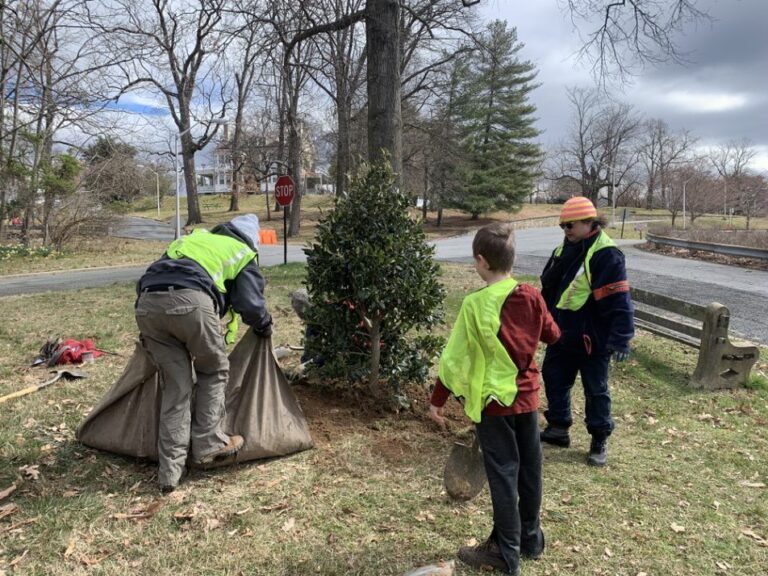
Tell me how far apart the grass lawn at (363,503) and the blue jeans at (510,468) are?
0.90 ft

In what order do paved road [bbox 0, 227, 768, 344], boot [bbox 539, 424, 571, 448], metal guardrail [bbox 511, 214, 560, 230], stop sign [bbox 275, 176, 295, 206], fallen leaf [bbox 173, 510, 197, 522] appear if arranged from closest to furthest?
fallen leaf [bbox 173, 510, 197, 522] < boot [bbox 539, 424, 571, 448] < paved road [bbox 0, 227, 768, 344] < stop sign [bbox 275, 176, 295, 206] < metal guardrail [bbox 511, 214, 560, 230]

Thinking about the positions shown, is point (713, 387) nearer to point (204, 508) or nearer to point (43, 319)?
point (204, 508)

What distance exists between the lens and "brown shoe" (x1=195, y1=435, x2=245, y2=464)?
339cm

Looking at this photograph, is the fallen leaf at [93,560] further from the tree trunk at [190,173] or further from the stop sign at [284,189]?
the tree trunk at [190,173]

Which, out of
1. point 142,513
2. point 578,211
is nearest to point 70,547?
point 142,513

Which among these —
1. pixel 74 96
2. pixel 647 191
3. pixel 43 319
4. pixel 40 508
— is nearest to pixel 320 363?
pixel 40 508

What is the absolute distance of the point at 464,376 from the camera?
2.52 m

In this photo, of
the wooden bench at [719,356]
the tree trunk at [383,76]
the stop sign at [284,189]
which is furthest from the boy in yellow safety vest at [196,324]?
the stop sign at [284,189]

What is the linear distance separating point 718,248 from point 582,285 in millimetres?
15546

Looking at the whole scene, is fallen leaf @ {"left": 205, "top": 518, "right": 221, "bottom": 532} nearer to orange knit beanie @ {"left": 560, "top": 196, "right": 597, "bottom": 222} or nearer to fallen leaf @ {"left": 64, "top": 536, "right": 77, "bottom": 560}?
fallen leaf @ {"left": 64, "top": 536, "right": 77, "bottom": 560}

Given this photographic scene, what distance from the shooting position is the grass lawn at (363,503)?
107 inches

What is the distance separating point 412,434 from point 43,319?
665 centimetres

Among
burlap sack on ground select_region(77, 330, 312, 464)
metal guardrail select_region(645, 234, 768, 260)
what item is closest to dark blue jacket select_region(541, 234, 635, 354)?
burlap sack on ground select_region(77, 330, 312, 464)

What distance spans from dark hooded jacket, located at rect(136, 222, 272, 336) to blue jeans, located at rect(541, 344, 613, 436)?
211cm
